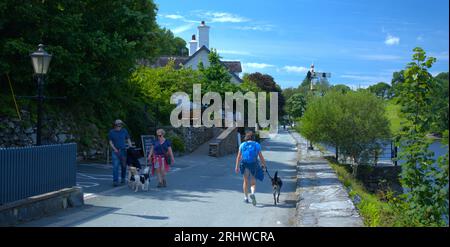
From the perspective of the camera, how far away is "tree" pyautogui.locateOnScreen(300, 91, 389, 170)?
1002 inches

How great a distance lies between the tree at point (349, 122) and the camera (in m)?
25.5

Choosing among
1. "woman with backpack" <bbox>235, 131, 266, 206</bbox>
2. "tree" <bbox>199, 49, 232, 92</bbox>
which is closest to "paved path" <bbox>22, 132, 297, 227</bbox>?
"woman with backpack" <bbox>235, 131, 266, 206</bbox>

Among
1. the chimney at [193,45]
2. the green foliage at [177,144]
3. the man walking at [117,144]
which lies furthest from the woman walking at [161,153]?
the chimney at [193,45]

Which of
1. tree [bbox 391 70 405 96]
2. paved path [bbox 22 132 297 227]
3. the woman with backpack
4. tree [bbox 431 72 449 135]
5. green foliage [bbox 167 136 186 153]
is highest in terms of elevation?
tree [bbox 391 70 405 96]

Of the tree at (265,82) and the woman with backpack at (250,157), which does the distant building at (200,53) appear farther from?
the woman with backpack at (250,157)

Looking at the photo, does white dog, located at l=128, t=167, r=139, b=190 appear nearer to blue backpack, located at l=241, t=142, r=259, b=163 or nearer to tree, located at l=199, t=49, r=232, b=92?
blue backpack, located at l=241, t=142, r=259, b=163

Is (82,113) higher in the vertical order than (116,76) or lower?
lower

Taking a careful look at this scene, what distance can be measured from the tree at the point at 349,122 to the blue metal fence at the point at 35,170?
17.1 m

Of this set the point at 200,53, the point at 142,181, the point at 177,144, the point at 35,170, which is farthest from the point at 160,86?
the point at 200,53

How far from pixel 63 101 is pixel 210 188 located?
864cm

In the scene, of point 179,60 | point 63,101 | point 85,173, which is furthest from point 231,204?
point 179,60

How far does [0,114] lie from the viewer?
55.7 feet

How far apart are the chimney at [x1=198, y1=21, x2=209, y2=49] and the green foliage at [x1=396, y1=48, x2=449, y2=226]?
55587mm
